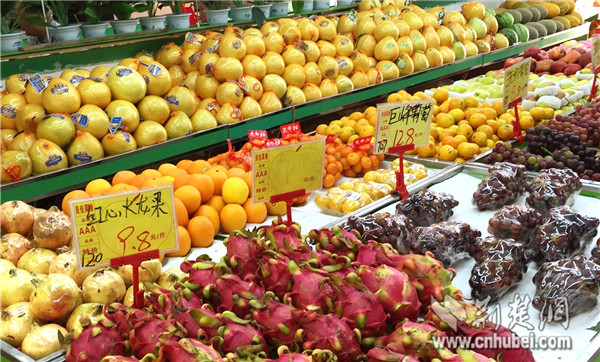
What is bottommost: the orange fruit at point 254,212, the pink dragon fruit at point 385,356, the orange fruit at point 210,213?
the orange fruit at point 254,212

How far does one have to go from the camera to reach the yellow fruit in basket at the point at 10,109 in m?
3.43

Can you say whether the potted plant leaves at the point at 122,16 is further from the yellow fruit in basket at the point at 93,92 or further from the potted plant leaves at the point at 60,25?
the yellow fruit in basket at the point at 93,92

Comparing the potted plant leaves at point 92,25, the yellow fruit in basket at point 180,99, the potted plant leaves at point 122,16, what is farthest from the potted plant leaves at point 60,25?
the yellow fruit in basket at point 180,99

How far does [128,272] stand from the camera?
2078 mm

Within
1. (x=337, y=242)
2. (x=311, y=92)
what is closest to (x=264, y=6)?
(x=311, y=92)

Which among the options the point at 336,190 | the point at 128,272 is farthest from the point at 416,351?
the point at 336,190

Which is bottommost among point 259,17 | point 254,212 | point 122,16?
point 254,212

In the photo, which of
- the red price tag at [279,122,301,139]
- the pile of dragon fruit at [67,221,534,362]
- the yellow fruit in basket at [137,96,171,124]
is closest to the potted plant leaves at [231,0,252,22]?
the yellow fruit in basket at [137,96,171,124]

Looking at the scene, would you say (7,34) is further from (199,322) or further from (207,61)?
(199,322)

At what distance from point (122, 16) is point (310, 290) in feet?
12.2

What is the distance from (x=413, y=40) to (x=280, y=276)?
4.34 m

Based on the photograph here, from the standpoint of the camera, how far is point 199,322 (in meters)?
1.47

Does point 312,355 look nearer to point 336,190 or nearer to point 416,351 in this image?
point 416,351

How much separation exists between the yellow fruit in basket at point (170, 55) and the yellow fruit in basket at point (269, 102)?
0.71 meters
